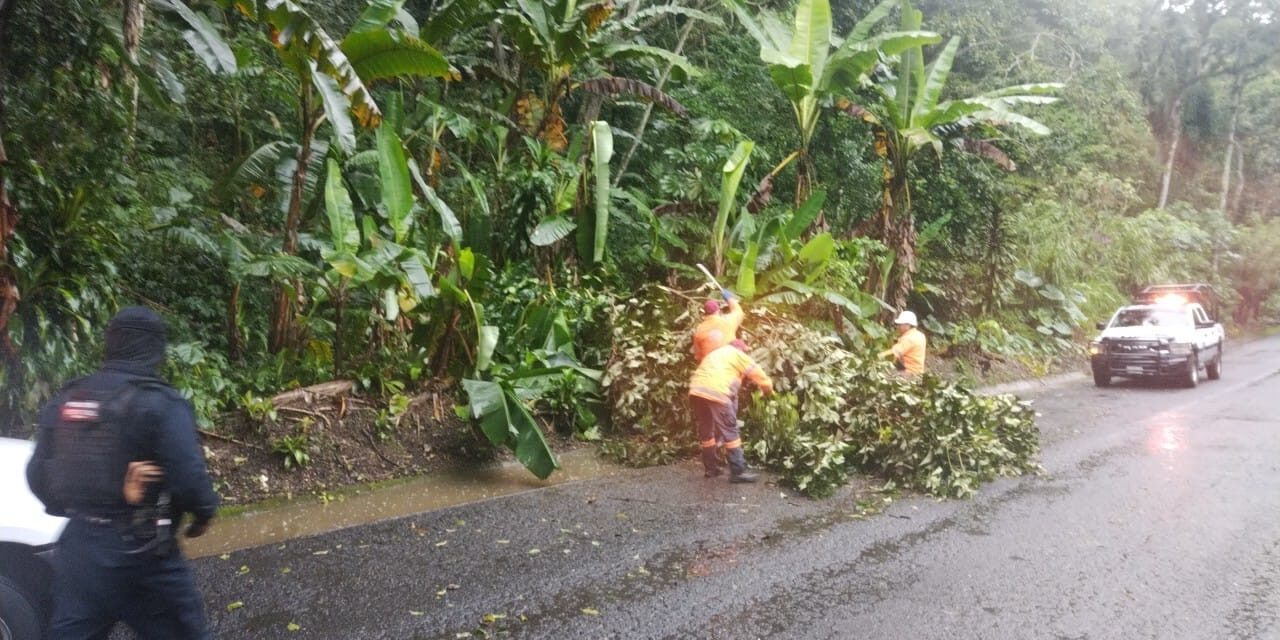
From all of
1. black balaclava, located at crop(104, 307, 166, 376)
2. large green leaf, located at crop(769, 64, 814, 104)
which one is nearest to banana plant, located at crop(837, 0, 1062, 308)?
large green leaf, located at crop(769, 64, 814, 104)

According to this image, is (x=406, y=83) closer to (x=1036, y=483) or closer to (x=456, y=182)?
(x=456, y=182)

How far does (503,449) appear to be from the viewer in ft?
29.5

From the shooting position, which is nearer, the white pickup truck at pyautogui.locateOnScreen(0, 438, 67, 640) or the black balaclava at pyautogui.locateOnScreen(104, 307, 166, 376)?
the black balaclava at pyautogui.locateOnScreen(104, 307, 166, 376)

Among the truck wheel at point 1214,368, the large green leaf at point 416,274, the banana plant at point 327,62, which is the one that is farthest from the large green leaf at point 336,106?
the truck wheel at point 1214,368

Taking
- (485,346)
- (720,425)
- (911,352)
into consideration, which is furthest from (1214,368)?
(485,346)

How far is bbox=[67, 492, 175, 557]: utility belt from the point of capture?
123 inches

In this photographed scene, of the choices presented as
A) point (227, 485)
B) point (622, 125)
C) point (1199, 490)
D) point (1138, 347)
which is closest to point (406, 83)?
point (622, 125)

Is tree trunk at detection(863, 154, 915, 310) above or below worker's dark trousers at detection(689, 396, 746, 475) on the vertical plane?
above

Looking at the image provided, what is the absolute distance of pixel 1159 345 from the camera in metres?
17.5

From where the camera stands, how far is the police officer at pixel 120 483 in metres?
3.09

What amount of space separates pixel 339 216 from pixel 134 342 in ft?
17.8

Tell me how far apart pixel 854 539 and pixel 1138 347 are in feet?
44.1

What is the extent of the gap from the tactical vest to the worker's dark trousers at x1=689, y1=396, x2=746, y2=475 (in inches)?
238

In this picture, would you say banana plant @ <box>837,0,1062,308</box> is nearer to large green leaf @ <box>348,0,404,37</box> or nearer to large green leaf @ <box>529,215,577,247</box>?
large green leaf @ <box>529,215,577,247</box>
